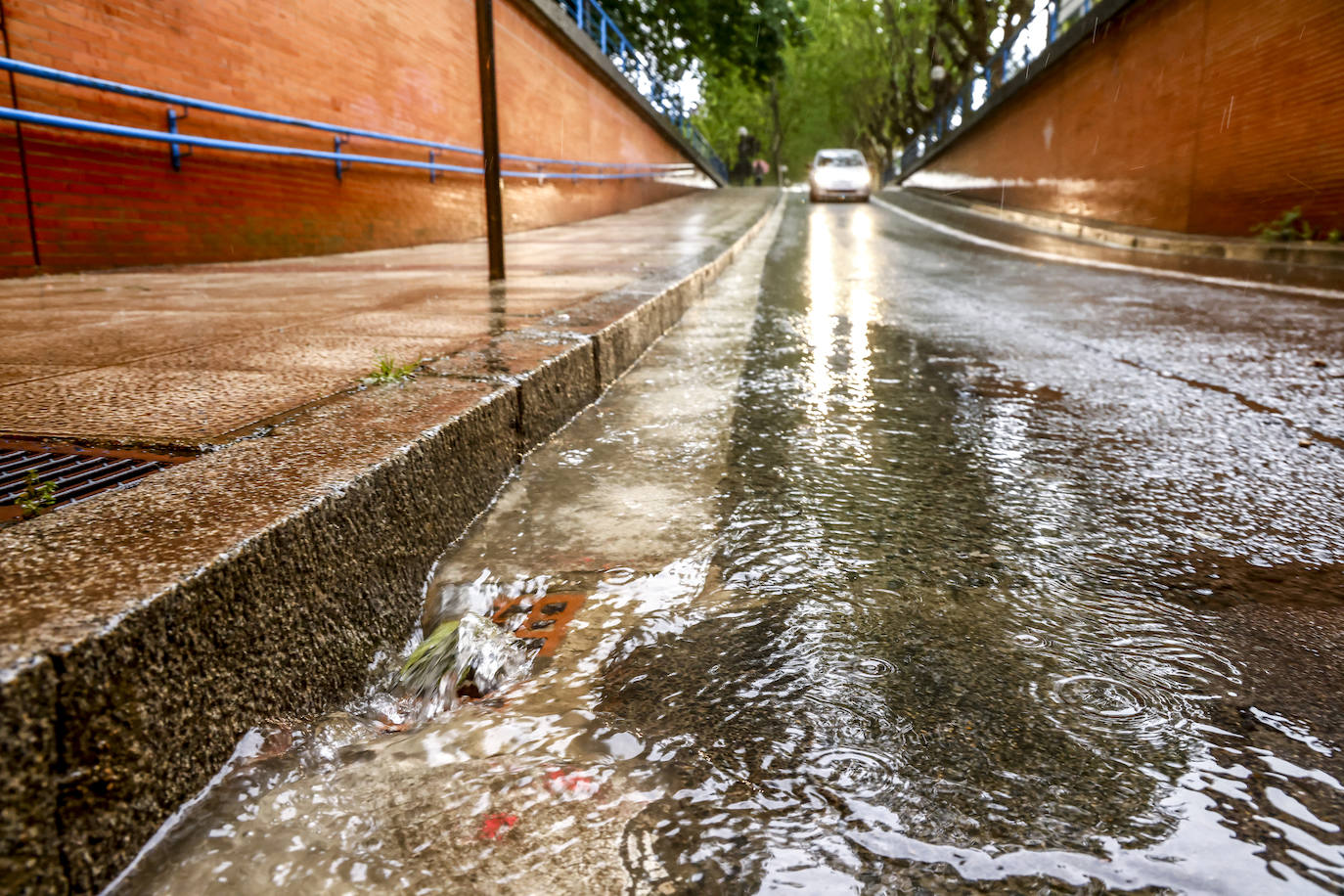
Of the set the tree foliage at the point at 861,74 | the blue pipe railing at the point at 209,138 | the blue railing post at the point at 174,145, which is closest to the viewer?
the blue pipe railing at the point at 209,138

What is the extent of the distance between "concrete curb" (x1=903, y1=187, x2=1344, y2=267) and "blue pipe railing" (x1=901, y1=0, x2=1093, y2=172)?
348cm

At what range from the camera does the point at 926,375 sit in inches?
155

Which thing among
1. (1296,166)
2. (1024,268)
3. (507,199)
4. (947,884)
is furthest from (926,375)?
(507,199)

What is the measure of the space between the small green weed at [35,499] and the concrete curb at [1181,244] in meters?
8.95

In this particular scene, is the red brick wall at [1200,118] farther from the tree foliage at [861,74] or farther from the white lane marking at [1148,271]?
the tree foliage at [861,74]

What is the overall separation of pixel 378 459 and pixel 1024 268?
8.73 meters

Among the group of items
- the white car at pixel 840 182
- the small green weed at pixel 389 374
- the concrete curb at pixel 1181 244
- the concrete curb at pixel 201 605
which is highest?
the white car at pixel 840 182

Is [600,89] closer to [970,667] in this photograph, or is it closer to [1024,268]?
[1024,268]

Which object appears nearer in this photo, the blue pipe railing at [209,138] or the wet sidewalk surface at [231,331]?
the wet sidewalk surface at [231,331]

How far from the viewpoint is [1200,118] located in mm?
10508

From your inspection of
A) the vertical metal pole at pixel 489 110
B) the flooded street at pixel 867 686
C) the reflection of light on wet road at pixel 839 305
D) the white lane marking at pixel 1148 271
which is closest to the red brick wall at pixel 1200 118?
the white lane marking at pixel 1148 271

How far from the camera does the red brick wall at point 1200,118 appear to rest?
8461 mm

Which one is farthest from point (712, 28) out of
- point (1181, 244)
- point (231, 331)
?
point (231, 331)

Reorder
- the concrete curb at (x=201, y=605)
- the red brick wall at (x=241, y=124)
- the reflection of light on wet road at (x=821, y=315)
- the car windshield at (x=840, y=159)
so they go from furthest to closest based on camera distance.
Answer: the car windshield at (x=840, y=159) → the red brick wall at (x=241, y=124) → the reflection of light on wet road at (x=821, y=315) → the concrete curb at (x=201, y=605)
